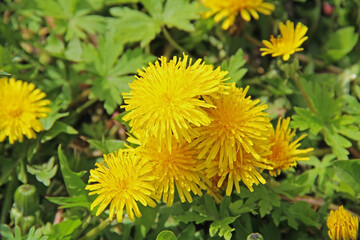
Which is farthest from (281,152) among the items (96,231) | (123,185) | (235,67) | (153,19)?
(153,19)

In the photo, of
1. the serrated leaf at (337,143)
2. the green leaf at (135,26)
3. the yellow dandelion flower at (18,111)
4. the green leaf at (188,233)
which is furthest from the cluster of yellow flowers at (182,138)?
the green leaf at (135,26)

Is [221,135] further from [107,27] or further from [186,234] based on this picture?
[107,27]

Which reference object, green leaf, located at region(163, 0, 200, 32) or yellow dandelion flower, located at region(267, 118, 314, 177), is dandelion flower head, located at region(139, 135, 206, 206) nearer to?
yellow dandelion flower, located at region(267, 118, 314, 177)

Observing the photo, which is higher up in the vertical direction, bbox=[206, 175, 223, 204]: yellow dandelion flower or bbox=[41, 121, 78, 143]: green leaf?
bbox=[206, 175, 223, 204]: yellow dandelion flower

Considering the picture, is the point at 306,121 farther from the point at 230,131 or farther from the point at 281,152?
the point at 230,131

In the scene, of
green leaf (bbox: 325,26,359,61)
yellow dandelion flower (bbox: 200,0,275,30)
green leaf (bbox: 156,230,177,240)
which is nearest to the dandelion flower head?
green leaf (bbox: 156,230,177,240)
